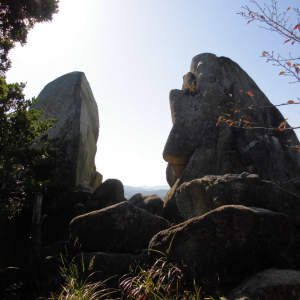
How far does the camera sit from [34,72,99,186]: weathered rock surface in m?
10.7

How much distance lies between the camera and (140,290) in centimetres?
323

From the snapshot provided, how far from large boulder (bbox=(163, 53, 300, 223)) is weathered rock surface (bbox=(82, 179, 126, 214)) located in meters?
1.89

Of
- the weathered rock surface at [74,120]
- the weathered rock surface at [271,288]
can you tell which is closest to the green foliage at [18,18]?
the weathered rock surface at [74,120]

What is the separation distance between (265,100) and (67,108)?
323 inches

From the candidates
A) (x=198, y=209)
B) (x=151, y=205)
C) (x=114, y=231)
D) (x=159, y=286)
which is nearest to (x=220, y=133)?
(x=151, y=205)

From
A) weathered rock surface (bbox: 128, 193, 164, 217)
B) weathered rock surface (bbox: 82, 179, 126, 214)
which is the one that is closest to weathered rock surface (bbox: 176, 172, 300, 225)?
weathered rock surface (bbox: 128, 193, 164, 217)

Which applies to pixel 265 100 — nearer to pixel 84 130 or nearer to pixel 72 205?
pixel 84 130

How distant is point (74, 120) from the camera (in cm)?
1119

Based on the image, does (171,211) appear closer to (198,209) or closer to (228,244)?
(198,209)

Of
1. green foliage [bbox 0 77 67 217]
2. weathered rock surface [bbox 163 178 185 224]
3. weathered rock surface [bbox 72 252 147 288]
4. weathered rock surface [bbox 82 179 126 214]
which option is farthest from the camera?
weathered rock surface [bbox 163 178 185 224]

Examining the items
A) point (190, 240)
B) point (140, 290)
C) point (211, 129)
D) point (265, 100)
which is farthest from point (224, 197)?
point (265, 100)

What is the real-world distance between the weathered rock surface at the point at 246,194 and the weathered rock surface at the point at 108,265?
1980 mm

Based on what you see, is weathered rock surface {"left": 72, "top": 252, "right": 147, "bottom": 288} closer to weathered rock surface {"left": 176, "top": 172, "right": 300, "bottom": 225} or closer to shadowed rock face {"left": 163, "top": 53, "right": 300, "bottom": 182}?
weathered rock surface {"left": 176, "top": 172, "right": 300, "bottom": 225}

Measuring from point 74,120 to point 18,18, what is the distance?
410cm
